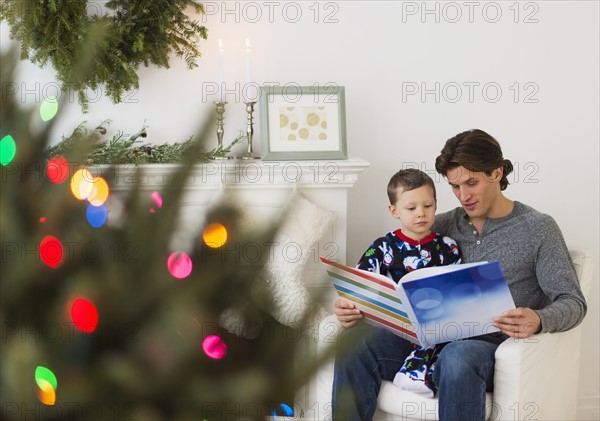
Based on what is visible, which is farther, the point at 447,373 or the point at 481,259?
the point at 481,259

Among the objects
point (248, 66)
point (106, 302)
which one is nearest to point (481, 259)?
point (248, 66)

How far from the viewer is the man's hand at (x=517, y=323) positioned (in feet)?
7.23

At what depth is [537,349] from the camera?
7.35 ft

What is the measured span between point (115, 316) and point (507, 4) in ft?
9.60

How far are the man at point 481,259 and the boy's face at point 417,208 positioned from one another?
0.13 m

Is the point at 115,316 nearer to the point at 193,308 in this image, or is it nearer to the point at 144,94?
the point at 193,308

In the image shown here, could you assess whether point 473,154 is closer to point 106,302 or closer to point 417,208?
point 417,208

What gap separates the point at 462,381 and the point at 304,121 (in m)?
1.03

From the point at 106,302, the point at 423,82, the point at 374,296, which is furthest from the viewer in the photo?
the point at 423,82

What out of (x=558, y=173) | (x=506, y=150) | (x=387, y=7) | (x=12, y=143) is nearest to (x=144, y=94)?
(x=387, y=7)

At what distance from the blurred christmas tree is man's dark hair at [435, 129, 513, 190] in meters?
2.19

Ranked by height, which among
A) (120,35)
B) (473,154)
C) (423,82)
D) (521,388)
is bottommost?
(521,388)

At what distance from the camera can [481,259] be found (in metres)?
2.50

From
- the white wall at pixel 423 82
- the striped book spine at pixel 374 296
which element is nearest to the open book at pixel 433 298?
the striped book spine at pixel 374 296
